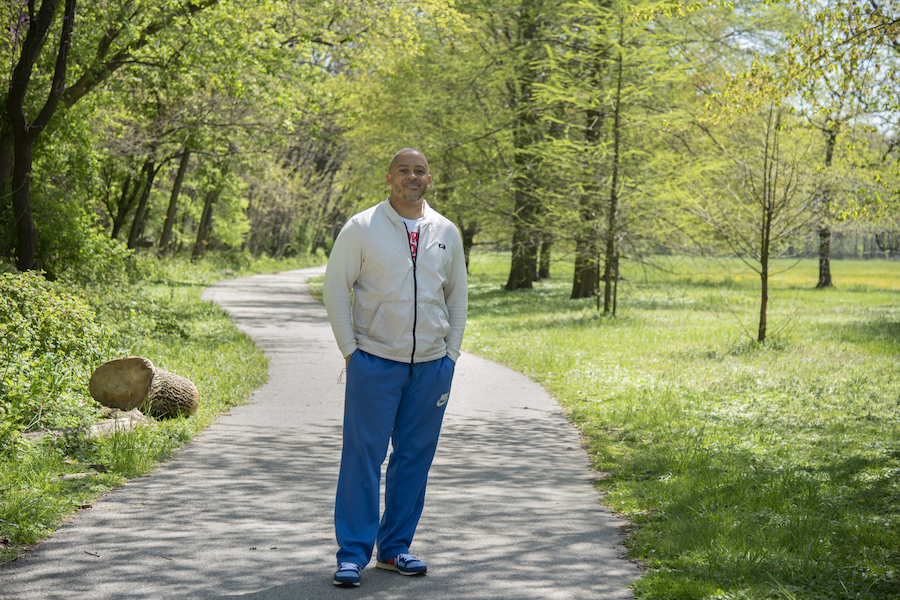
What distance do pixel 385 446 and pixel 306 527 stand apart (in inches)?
47.5

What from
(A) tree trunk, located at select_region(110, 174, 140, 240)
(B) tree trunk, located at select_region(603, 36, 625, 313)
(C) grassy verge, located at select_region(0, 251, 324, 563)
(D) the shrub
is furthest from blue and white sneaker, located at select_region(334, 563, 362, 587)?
(A) tree trunk, located at select_region(110, 174, 140, 240)

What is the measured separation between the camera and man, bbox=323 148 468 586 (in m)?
4.16

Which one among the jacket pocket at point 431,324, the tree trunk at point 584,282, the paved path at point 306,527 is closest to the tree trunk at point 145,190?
the tree trunk at point 584,282

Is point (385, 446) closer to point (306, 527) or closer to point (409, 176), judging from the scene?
point (306, 527)

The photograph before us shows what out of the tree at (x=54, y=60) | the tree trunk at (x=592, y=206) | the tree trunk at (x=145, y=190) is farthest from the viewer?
the tree trunk at (x=145, y=190)

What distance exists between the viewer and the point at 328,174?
61.2m

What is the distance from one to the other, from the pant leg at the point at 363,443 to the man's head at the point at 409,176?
33.6 inches

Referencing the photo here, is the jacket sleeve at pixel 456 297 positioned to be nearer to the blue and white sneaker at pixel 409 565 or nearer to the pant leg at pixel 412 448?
the pant leg at pixel 412 448

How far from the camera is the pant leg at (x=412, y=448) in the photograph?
169 inches

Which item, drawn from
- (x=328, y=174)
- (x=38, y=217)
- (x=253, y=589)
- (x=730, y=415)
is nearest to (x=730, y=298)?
(x=730, y=415)

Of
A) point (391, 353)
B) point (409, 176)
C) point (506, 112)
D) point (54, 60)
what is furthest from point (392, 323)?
point (506, 112)

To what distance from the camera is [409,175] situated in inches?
167

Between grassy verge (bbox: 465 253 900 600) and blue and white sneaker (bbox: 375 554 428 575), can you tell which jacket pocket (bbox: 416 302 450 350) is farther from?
grassy verge (bbox: 465 253 900 600)

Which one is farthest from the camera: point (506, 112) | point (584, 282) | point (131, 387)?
point (584, 282)
